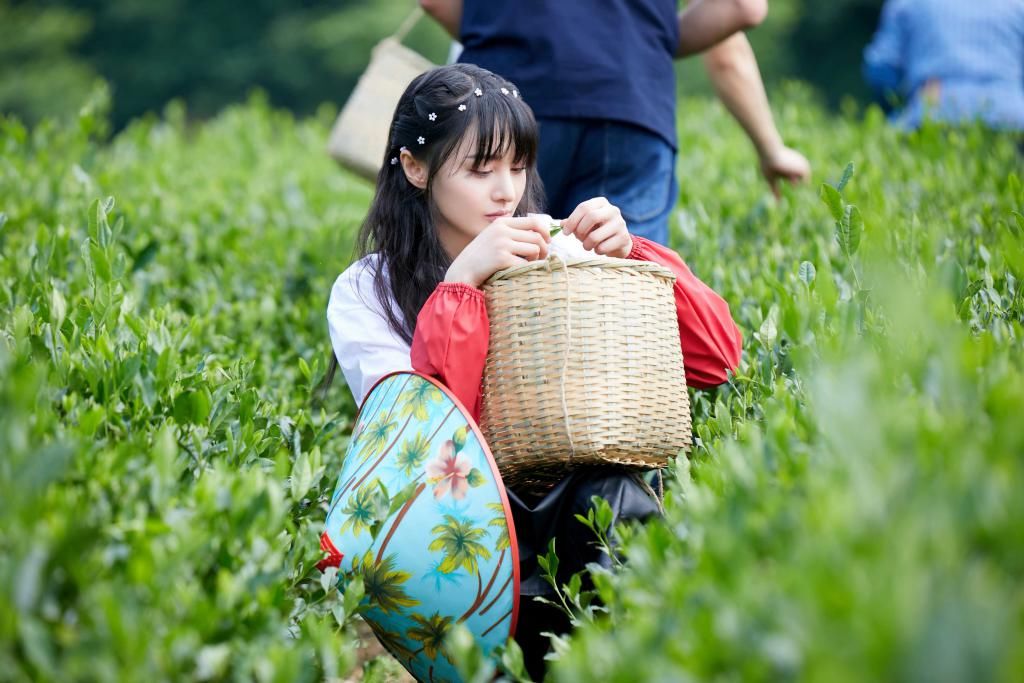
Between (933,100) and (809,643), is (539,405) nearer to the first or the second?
(809,643)

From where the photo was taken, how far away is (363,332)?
8.73ft

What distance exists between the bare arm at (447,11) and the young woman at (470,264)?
787 millimetres

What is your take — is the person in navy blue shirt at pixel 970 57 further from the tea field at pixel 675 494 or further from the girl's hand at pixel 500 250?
the girl's hand at pixel 500 250

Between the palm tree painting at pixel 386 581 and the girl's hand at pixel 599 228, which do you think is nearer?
the palm tree painting at pixel 386 581

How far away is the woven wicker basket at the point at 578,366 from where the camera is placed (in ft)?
7.36

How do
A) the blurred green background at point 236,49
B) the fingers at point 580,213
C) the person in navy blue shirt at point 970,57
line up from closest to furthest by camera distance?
the fingers at point 580,213 → the person in navy blue shirt at point 970,57 → the blurred green background at point 236,49

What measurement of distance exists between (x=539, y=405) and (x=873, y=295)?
0.71m

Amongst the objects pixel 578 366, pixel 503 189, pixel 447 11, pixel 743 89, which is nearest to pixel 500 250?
pixel 578 366

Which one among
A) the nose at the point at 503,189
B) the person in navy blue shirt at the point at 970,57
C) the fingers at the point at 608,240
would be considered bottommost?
the person in navy blue shirt at the point at 970,57

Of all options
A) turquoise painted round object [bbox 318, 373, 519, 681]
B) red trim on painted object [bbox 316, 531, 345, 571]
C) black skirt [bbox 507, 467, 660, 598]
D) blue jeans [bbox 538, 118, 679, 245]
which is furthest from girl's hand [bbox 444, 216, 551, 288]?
blue jeans [bbox 538, 118, 679, 245]

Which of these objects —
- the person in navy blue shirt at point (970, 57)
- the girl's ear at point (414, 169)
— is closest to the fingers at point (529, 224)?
the girl's ear at point (414, 169)

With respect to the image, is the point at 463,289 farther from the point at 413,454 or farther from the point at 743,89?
the point at 743,89

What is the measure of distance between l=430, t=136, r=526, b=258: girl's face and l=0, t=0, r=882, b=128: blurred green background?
906 inches

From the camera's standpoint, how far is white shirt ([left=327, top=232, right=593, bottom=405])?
2602 mm
